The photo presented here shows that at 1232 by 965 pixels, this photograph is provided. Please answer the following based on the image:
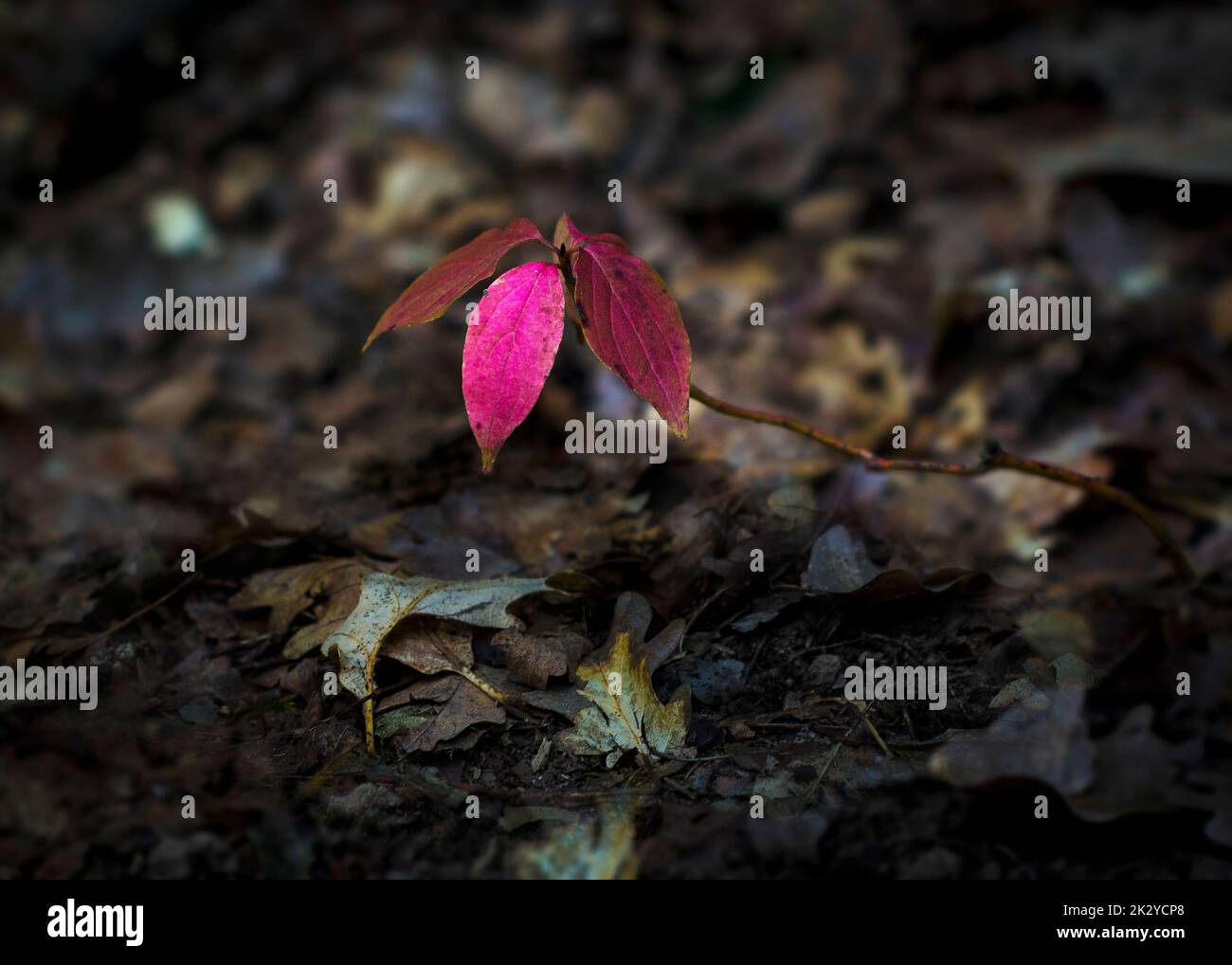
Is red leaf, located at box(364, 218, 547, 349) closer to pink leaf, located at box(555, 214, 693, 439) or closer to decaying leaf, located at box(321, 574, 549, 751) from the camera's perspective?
pink leaf, located at box(555, 214, 693, 439)

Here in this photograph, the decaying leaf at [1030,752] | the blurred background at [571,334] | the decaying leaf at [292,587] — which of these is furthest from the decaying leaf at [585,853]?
the decaying leaf at [292,587]

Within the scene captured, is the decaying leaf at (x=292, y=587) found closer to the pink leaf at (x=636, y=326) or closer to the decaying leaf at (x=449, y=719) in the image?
the decaying leaf at (x=449, y=719)

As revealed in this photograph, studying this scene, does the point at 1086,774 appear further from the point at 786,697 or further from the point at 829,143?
the point at 829,143

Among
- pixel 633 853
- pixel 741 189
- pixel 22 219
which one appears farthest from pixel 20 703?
pixel 22 219

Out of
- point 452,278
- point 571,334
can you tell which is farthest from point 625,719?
point 571,334

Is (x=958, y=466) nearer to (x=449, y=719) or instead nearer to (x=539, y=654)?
(x=539, y=654)

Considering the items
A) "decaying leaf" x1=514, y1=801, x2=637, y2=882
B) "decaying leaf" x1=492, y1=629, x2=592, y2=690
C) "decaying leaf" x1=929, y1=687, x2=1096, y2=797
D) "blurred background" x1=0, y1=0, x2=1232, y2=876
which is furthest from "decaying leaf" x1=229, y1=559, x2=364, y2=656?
"decaying leaf" x1=929, y1=687, x2=1096, y2=797
